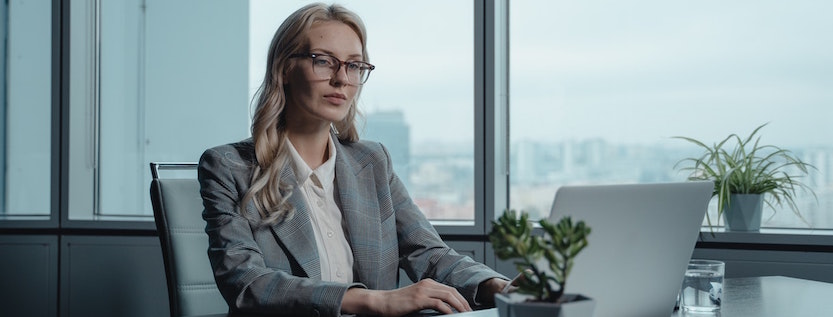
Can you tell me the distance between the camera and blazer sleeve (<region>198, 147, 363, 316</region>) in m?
1.58

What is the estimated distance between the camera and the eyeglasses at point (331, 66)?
199 centimetres

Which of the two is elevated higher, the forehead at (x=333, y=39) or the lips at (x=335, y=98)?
the forehead at (x=333, y=39)

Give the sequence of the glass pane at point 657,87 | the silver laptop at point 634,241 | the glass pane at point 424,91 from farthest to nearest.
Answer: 1. the glass pane at point 424,91
2. the glass pane at point 657,87
3. the silver laptop at point 634,241

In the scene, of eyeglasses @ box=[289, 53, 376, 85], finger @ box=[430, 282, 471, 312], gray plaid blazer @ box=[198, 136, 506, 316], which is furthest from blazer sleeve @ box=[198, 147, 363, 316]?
eyeglasses @ box=[289, 53, 376, 85]

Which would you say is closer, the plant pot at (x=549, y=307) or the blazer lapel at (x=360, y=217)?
the plant pot at (x=549, y=307)

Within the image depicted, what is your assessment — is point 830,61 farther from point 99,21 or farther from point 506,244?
point 99,21

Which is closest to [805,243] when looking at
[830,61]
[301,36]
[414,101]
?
[830,61]

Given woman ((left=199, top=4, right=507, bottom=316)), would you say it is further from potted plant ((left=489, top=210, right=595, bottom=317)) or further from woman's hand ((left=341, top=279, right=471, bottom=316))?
potted plant ((left=489, top=210, right=595, bottom=317))

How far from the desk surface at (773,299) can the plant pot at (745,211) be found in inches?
41.6

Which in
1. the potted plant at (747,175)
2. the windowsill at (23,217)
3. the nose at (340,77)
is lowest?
the windowsill at (23,217)

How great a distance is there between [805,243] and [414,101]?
1.57 metres

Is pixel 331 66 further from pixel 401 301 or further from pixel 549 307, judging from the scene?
pixel 549 307

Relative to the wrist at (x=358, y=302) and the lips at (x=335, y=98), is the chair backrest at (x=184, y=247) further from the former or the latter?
the wrist at (x=358, y=302)

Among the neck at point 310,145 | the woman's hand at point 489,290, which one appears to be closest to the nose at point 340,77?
the neck at point 310,145
